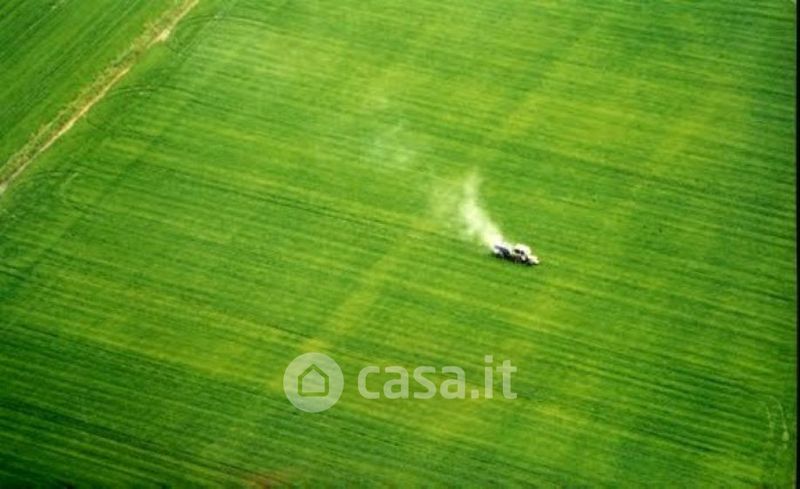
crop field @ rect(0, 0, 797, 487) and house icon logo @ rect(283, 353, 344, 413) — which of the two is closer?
crop field @ rect(0, 0, 797, 487)

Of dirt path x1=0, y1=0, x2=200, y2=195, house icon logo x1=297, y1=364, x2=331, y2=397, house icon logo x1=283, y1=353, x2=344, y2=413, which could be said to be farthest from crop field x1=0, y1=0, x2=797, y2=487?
house icon logo x1=297, y1=364, x2=331, y2=397

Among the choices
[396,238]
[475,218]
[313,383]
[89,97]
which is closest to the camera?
[313,383]

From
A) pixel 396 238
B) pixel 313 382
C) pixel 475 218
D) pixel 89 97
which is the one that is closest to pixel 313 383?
pixel 313 382

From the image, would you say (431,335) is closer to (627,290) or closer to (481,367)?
(481,367)

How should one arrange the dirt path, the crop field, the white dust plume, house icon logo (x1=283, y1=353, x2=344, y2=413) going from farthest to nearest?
the dirt path
the white dust plume
house icon logo (x1=283, y1=353, x2=344, y2=413)
the crop field

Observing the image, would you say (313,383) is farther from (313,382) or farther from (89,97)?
(89,97)

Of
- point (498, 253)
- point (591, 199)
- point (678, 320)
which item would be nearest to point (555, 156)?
point (591, 199)

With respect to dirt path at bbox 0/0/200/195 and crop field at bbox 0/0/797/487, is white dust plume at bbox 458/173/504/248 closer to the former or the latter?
crop field at bbox 0/0/797/487
